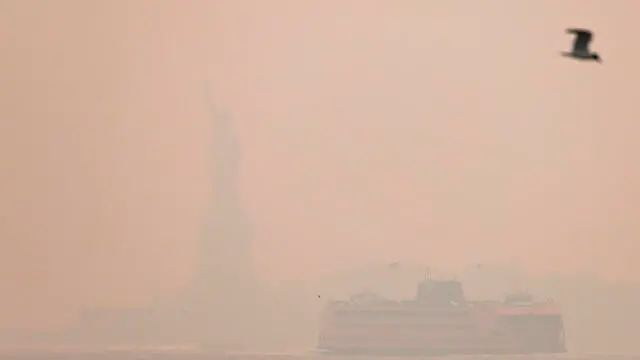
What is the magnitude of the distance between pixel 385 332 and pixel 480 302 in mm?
4750

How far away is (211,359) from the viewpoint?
5303 cm

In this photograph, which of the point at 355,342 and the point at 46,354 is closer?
the point at 46,354

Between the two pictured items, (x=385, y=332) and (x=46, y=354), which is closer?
(x=46, y=354)

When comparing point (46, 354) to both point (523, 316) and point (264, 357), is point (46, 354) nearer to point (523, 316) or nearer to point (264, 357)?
point (264, 357)

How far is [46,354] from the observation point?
52.1m

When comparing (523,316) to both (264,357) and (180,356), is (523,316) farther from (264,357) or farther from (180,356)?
(180,356)

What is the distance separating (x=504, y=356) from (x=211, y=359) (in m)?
13.8

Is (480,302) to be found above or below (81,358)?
Answer: above

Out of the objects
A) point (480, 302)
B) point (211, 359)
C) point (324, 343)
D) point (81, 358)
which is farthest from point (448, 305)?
point (81, 358)

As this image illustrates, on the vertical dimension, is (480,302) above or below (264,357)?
above

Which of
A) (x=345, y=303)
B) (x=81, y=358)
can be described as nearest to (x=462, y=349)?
(x=345, y=303)

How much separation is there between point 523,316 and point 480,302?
2114mm

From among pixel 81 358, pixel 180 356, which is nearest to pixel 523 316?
pixel 180 356

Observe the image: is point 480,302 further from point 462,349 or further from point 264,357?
point 264,357
